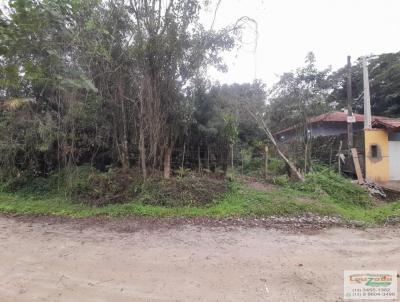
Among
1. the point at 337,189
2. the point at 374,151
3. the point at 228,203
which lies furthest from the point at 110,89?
the point at 374,151

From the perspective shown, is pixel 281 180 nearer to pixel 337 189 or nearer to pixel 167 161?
pixel 337 189

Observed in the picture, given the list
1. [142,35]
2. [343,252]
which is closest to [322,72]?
[142,35]

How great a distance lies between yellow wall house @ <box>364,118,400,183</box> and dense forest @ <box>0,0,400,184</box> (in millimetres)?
3331

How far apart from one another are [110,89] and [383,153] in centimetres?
1046

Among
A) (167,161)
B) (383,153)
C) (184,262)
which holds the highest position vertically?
(383,153)

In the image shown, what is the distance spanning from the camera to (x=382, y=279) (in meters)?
3.12

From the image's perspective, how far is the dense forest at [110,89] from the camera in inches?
267

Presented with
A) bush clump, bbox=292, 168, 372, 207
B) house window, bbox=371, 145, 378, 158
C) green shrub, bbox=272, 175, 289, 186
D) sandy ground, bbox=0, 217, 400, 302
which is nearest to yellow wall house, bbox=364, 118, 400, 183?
house window, bbox=371, 145, 378, 158

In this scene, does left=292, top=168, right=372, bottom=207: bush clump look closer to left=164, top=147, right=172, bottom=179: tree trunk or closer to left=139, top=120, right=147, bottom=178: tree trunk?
left=164, top=147, right=172, bottom=179: tree trunk

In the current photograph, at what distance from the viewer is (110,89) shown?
299 inches

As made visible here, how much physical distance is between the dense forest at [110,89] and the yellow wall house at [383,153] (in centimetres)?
333

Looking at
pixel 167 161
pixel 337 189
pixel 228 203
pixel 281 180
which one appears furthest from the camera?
pixel 281 180

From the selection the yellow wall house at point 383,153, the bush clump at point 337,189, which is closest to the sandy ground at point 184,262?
the bush clump at point 337,189

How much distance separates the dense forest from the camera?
6.79 meters
